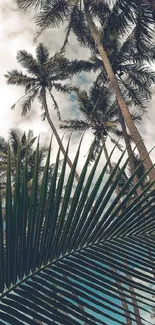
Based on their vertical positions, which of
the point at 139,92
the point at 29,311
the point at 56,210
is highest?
the point at 139,92

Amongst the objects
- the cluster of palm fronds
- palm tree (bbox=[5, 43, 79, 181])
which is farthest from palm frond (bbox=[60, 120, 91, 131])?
the cluster of palm fronds

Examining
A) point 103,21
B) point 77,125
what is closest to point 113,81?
point 103,21

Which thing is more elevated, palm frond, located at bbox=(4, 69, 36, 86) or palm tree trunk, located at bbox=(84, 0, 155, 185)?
palm frond, located at bbox=(4, 69, 36, 86)

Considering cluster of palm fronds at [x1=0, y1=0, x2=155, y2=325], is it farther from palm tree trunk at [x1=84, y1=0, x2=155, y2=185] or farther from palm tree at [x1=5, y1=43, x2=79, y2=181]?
palm tree at [x1=5, y1=43, x2=79, y2=181]

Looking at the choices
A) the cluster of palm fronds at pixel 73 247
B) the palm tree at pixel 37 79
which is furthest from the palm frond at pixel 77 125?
the cluster of palm fronds at pixel 73 247

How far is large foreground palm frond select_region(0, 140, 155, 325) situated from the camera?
4.23 feet

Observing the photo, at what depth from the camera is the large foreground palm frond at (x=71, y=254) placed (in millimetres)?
1290

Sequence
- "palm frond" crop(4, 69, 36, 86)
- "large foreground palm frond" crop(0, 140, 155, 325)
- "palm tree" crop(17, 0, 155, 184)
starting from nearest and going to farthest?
"large foreground palm frond" crop(0, 140, 155, 325) → "palm tree" crop(17, 0, 155, 184) → "palm frond" crop(4, 69, 36, 86)

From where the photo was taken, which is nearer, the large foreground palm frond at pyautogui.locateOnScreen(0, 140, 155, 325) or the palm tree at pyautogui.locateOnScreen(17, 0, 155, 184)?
the large foreground palm frond at pyautogui.locateOnScreen(0, 140, 155, 325)

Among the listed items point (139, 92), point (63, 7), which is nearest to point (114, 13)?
point (63, 7)

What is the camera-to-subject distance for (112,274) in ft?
4.58

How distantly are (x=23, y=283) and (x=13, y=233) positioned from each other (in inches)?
7.4

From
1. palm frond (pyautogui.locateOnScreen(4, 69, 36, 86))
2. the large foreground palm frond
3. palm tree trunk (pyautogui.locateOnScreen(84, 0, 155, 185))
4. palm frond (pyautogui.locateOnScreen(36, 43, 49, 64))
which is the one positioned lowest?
the large foreground palm frond

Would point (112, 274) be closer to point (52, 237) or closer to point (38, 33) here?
point (52, 237)
